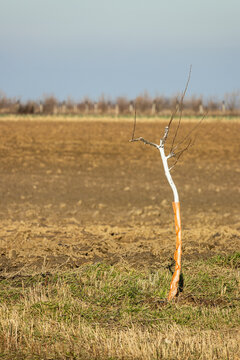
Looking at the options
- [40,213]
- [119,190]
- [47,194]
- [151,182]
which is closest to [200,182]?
[151,182]

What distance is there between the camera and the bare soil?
9.80m

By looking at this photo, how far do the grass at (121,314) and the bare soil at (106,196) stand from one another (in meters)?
0.83

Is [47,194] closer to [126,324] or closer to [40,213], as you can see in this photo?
[40,213]

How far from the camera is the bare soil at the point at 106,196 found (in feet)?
32.2

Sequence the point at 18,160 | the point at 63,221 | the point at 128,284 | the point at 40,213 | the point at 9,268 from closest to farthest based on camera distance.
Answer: the point at 128,284 → the point at 9,268 → the point at 63,221 → the point at 40,213 → the point at 18,160

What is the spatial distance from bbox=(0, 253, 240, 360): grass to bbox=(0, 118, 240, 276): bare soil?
832 mm

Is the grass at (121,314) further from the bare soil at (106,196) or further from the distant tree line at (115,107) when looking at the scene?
the distant tree line at (115,107)

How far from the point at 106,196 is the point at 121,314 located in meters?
10.5

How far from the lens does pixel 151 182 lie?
19.8 meters

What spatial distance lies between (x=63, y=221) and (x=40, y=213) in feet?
4.72

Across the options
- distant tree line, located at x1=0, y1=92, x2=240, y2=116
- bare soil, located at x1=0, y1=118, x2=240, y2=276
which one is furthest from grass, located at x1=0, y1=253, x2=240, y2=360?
distant tree line, located at x1=0, y1=92, x2=240, y2=116

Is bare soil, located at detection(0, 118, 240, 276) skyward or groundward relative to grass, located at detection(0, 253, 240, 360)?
groundward

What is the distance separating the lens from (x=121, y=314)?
6.86 metres

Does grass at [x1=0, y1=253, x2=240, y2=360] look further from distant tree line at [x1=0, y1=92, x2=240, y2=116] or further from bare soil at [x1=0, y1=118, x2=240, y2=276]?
distant tree line at [x1=0, y1=92, x2=240, y2=116]
